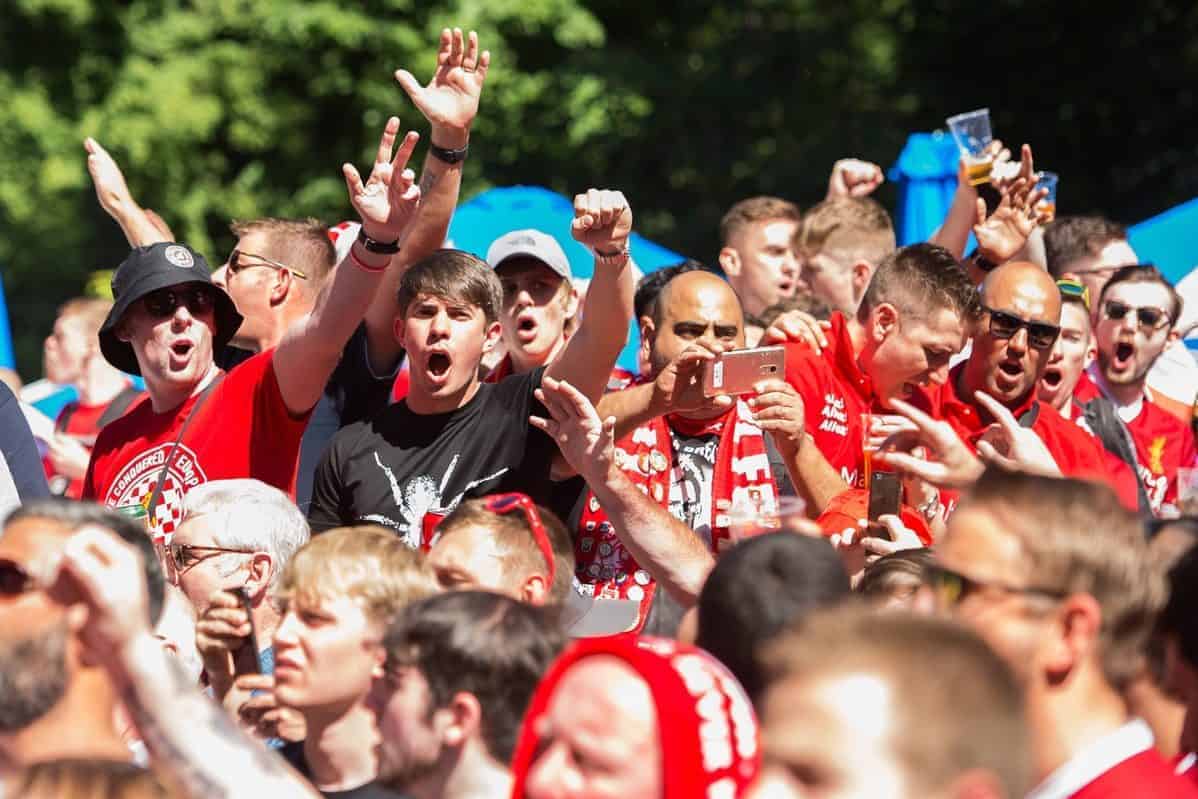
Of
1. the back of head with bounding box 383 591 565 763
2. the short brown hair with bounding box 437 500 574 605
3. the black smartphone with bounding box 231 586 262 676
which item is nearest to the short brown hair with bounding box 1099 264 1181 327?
the short brown hair with bounding box 437 500 574 605

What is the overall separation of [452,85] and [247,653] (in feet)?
6.60

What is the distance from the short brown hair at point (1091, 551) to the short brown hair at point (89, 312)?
23.4 ft

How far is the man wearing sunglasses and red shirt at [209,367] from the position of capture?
4.89 meters

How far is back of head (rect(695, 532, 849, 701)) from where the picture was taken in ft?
9.86

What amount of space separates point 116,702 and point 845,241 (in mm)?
4855

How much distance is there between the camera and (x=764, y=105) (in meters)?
14.7

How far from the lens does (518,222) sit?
861cm

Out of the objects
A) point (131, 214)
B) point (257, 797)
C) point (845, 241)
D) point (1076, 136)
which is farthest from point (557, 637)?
point (1076, 136)

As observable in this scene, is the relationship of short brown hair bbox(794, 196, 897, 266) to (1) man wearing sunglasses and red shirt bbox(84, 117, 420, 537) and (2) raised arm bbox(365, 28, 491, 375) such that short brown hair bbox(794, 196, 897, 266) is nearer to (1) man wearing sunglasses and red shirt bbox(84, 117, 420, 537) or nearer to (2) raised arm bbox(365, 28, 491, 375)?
(2) raised arm bbox(365, 28, 491, 375)

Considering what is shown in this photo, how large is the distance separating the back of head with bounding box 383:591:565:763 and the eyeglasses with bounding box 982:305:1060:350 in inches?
117

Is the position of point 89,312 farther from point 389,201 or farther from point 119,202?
point 389,201

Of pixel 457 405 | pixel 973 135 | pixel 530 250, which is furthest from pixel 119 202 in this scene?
pixel 973 135

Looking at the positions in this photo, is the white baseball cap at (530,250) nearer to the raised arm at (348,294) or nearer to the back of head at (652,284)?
the back of head at (652,284)

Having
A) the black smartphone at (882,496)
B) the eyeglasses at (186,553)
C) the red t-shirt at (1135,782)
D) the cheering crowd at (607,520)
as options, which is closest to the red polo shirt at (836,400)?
the cheering crowd at (607,520)
